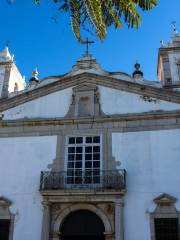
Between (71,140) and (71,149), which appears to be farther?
(71,140)

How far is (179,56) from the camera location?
16.6 metres

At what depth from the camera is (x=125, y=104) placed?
14.3 m

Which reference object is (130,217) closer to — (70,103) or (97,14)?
(70,103)

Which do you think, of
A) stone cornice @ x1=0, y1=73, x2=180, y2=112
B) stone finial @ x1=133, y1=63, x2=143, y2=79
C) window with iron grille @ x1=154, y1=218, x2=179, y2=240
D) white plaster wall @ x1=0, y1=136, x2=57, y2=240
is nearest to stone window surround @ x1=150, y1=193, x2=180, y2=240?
window with iron grille @ x1=154, y1=218, x2=179, y2=240

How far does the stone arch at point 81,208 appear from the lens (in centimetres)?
1241

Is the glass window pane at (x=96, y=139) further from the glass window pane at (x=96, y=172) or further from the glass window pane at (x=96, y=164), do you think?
the glass window pane at (x=96, y=172)

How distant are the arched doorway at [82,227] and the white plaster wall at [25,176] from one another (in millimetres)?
995

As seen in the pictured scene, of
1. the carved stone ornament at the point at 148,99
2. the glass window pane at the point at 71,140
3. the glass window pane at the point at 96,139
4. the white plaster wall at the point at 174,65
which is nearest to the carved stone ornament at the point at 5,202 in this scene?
the glass window pane at the point at 71,140

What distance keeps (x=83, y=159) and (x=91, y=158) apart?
12.0 inches

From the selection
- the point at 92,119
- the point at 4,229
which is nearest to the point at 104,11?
the point at 92,119

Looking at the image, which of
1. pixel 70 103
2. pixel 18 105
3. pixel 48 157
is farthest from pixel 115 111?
pixel 18 105

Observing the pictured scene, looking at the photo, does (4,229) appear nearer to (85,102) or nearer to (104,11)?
(85,102)

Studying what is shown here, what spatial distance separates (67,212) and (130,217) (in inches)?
88.2

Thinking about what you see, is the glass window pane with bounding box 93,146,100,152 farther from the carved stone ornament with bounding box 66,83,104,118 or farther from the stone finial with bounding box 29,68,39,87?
the stone finial with bounding box 29,68,39,87
